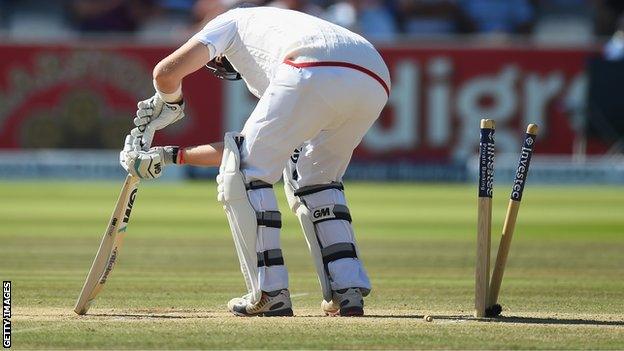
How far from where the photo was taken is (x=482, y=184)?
19.1 feet

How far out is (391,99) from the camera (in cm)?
1808

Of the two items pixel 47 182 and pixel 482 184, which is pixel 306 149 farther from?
pixel 47 182

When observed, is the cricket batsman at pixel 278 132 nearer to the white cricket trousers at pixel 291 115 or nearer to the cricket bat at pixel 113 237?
the white cricket trousers at pixel 291 115

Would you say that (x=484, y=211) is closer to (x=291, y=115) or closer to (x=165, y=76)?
(x=291, y=115)

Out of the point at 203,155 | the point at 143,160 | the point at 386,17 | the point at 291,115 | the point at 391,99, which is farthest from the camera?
the point at 386,17

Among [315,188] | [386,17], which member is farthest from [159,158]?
[386,17]

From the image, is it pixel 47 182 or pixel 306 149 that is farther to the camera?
pixel 47 182

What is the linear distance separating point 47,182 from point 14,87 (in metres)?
1.37

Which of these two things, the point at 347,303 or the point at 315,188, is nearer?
the point at 347,303

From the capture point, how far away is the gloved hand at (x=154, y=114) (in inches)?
244

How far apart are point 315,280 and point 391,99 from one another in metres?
10.3

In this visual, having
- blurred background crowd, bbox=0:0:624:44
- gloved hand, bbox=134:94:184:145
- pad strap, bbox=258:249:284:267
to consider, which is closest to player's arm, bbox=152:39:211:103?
gloved hand, bbox=134:94:184:145

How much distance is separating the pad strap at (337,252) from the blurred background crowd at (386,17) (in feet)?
45.0

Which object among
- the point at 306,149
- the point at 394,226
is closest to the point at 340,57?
the point at 306,149
